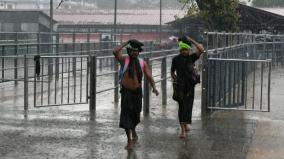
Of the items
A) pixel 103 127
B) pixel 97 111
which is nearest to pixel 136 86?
pixel 103 127

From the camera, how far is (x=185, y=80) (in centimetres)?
1002

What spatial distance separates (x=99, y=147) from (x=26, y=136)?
1.42m

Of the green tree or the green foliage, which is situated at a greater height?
the green foliage

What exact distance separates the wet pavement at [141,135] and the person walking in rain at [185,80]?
0.32 meters

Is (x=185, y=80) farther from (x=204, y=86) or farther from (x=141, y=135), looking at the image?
(x=204, y=86)

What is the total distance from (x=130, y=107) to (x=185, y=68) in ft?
4.54

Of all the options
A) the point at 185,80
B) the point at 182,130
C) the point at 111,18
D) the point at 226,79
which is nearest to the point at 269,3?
the point at 111,18

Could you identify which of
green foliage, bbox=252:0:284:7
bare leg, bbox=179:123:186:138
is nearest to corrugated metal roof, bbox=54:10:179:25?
green foliage, bbox=252:0:284:7

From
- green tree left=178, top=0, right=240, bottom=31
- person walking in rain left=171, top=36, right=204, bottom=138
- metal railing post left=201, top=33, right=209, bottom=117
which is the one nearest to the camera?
person walking in rain left=171, top=36, right=204, bottom=138

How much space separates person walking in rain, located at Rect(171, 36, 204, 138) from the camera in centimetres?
995

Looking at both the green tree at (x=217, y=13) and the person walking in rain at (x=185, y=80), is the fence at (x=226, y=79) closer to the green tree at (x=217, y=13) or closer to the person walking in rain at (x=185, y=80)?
the person walking in rain at (x=185, y=80)

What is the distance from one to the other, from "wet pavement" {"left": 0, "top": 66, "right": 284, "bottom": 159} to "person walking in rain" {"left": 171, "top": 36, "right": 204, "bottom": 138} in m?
0.32

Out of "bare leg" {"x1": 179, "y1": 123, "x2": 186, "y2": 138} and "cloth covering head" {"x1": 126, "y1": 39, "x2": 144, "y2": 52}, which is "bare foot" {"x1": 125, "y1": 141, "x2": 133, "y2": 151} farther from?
"cloth covering head" {"x1": 126, "y1": 39, "x2": 144, "y2": 52}

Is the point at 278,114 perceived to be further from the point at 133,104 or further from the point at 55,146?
the point at 55,146
